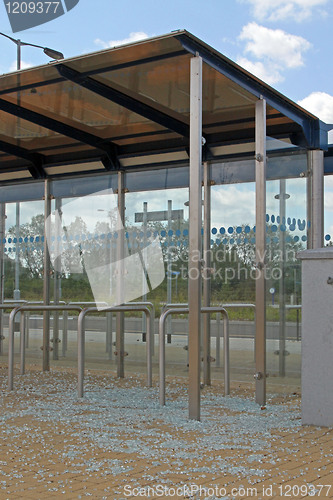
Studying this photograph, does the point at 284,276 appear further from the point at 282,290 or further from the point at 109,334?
the point at 109,334

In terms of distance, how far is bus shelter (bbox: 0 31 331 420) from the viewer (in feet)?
17.4

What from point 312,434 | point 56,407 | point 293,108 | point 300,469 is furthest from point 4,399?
point 293,108

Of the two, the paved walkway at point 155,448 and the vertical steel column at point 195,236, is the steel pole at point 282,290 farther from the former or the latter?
the vertical steel column at point 195,236

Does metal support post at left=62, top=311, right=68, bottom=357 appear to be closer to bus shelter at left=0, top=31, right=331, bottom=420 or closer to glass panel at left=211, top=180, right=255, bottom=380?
bus shelter at left=0, top=31, right=331, bottom=420

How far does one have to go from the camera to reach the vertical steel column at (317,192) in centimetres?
715

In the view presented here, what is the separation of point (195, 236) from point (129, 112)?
76.3 inches

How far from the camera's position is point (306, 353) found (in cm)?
511

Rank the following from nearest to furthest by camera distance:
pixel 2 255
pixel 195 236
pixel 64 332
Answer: pixel 195 236, pixel 64 332, pixel 2 255

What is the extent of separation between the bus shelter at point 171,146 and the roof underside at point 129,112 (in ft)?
0.04

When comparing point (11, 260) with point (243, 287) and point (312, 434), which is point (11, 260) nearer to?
point (243, 287)

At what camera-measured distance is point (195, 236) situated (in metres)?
5.24

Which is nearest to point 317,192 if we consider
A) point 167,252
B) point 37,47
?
point 167,252

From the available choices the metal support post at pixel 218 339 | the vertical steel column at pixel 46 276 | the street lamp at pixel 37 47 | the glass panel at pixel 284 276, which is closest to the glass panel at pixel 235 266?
the metal support post at pixel 218 339

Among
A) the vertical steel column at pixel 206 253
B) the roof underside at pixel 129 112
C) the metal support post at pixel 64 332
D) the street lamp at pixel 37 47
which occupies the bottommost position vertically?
the metal support post at pixel 64 332
